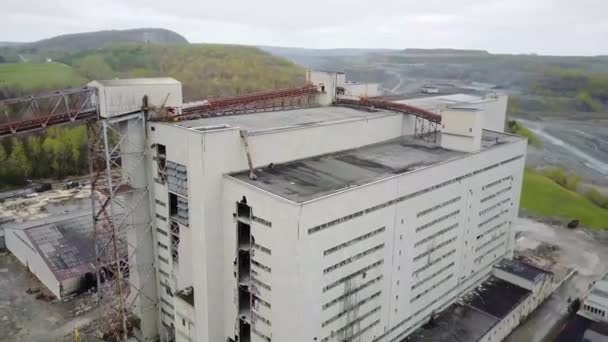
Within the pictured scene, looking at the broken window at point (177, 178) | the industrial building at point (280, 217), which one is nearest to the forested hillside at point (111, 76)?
the industrial building at point (280, 217)

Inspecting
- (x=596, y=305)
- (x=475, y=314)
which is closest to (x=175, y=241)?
(x=475, y=314)

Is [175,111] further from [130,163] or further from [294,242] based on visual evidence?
[294,242]

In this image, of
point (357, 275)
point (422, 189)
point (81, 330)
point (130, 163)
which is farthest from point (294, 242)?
point (81, 330)

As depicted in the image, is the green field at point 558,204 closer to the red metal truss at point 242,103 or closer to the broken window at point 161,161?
the red metal truss at point 242,103

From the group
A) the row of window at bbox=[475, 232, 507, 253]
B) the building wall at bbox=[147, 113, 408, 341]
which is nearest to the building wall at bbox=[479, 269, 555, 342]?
the row of window at bbox=[475, 232, 507, 253]

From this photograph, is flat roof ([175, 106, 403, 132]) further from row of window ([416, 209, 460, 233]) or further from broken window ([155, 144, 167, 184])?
→ row of window ([416, 209, 460, 233])

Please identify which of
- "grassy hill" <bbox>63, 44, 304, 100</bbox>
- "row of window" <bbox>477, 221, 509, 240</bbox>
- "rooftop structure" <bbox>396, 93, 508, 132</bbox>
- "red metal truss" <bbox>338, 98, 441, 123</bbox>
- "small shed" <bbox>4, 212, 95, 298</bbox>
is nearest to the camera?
"row of window" <bbox>477, 221, 509, 240</bbox>
